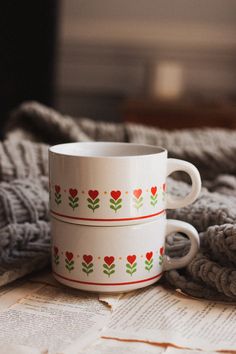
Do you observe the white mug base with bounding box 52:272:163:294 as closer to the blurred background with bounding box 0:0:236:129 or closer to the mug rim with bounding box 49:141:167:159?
the mug rim with bounding box 49:141:167:159

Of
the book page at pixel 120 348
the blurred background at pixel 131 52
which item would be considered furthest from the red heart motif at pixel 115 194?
the blurred background at pixel 131 52

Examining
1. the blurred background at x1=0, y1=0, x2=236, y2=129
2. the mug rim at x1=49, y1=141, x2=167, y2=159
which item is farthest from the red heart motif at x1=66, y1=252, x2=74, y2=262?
the blurred background at x1=0, y1=0, x2=236, y2=129

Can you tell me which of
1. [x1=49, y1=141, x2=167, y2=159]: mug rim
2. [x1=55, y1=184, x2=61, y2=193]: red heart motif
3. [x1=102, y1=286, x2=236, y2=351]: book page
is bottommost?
[x1=102, y1=286, x2=236, y2=351]: book page

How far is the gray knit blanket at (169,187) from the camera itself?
493 millimetres

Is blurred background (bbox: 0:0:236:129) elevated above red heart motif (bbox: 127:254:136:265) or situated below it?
above

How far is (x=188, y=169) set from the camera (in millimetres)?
511

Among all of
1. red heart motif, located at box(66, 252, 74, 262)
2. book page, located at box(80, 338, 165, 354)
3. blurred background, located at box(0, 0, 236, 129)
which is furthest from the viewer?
blurred background, located at box(0, 0, 236, 129)

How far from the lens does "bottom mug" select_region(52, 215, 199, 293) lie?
48 cm

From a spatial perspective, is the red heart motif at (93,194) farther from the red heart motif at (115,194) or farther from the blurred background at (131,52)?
the blurred background at (131,52)

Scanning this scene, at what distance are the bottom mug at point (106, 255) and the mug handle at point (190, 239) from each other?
0.09 ft

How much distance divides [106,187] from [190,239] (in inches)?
4.2

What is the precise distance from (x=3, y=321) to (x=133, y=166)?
0.17 m

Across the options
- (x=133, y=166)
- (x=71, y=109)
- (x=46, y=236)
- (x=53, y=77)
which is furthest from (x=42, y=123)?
(x=71, y=109)

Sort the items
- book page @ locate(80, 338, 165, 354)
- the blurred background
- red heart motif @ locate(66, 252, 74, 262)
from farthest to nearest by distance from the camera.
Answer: the blurred background, red heart motif @ locate(66, 252, 74, 262), book page @ locate(80, 338, 165, 354)
